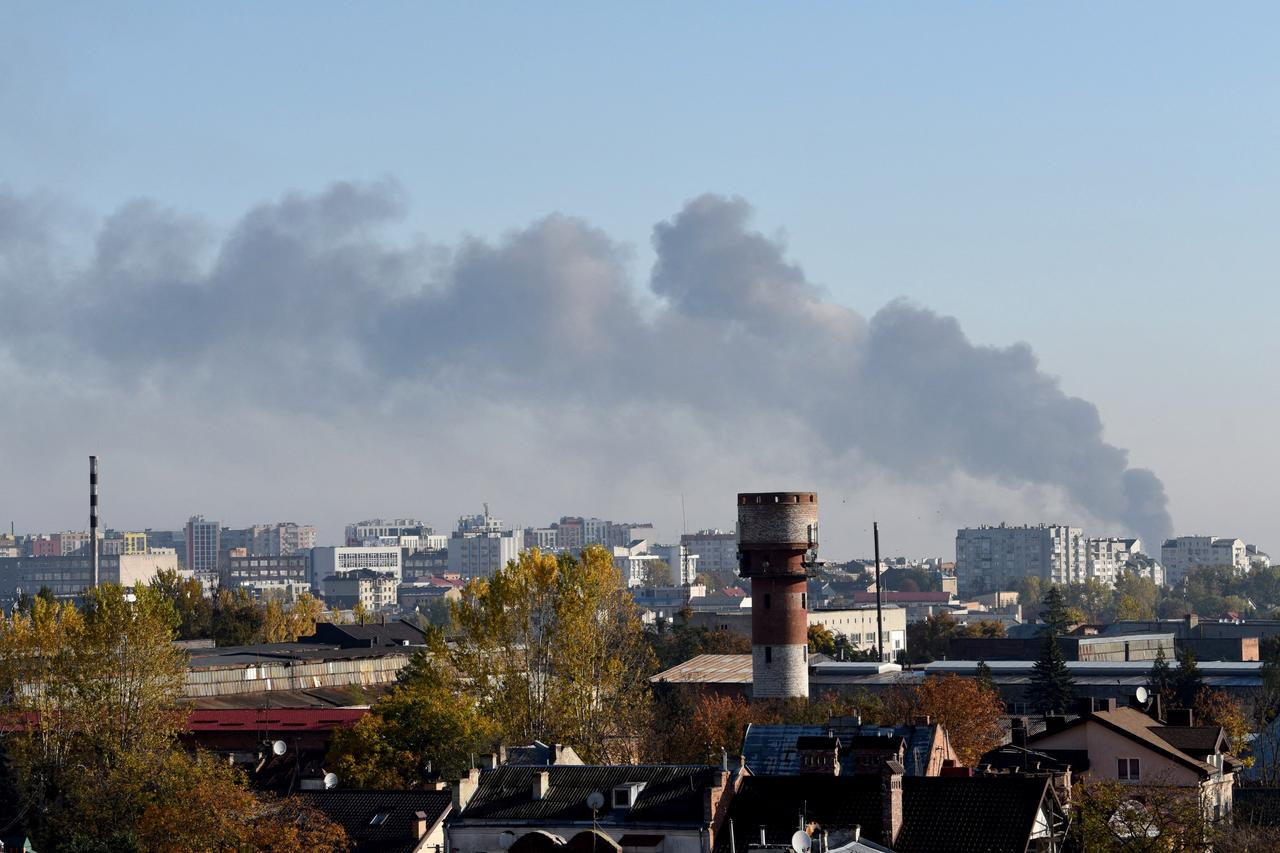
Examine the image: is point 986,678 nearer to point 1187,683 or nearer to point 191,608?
point 1187,683

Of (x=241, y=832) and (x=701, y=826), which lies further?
(x=241, y=832)

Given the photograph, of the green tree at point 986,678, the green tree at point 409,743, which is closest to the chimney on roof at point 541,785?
the green tree at point 409,743

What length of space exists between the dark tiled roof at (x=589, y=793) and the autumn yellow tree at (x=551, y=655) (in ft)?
70.3

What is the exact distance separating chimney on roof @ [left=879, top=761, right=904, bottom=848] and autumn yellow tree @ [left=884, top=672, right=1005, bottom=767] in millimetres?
24383

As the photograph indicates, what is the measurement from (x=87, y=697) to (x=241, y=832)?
2139 cm

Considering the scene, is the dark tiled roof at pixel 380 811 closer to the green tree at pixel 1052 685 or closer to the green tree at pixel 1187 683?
the green tree at pixel 1052 685

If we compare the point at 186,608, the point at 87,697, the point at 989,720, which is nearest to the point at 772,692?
the point at 989,720

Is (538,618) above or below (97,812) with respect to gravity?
above

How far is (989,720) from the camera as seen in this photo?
3226 inches

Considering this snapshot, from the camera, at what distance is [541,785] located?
50.7m

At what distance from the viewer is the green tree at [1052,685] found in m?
102

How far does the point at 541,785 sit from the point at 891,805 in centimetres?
865

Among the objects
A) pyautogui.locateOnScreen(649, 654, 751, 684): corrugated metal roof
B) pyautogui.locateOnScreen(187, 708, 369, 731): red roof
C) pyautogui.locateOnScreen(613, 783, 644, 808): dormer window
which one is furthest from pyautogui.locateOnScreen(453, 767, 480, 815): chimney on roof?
pyautogui.locateOnScreen(649, 654, 751, 684): corrugated metal roof

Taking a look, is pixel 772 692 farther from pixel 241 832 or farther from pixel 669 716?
pixel 241 832
